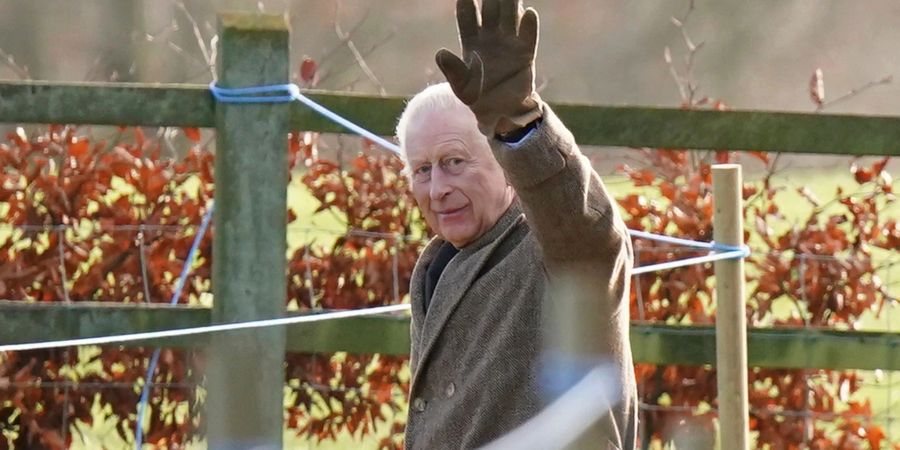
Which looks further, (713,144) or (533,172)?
(713,144)

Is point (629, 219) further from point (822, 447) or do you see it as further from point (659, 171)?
point (822, 447)

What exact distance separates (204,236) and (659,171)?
1298 mm

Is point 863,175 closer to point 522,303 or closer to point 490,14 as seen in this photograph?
point 522,303

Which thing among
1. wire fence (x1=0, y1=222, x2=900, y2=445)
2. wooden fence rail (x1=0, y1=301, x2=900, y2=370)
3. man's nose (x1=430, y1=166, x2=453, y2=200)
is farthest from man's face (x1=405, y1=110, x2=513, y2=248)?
wire fence (x1=0, y1=222, x2=900, y2=445)

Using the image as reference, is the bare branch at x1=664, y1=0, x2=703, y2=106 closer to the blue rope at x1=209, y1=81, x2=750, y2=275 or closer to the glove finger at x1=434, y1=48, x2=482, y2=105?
the blue rope at x1=209, y1=81, x2=750, y2=275

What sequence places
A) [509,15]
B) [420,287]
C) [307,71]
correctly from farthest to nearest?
[307,71] → [420,287] → [509,15]

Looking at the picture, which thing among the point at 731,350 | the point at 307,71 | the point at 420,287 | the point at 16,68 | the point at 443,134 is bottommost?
the point at 731,350

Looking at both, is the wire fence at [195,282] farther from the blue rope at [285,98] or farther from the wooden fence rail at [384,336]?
the blue rope at [285,98]

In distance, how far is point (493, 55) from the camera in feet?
7.20

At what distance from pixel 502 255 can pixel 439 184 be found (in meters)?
0.17

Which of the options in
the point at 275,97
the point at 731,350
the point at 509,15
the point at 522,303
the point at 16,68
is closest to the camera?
the point at 509,15

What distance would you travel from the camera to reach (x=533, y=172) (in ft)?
7.53

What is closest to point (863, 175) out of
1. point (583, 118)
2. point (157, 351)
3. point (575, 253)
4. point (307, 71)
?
point (583, 118)

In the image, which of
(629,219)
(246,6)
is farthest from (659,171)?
(246,6)
